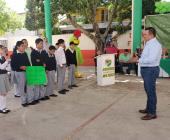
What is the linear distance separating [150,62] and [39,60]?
318cm

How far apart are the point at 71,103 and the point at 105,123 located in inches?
82.1

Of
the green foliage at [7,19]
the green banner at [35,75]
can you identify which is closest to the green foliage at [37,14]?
the green foliage at [7,19]

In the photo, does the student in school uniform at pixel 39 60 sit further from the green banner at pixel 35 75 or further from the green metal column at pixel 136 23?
the green metal column at pixel 136 23

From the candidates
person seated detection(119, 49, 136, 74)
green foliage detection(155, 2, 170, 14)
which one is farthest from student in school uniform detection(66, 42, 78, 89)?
green foliage detection(155, 2, 170, 14)

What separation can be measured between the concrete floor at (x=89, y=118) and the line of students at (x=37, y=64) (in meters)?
0.29

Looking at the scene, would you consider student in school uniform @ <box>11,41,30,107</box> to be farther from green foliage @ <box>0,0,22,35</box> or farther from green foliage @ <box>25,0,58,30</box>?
green foliage @ <box>0,0,22,35</box>

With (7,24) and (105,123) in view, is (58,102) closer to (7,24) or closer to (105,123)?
(105,123)

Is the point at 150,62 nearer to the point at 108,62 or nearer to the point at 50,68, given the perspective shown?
the point at 50,68

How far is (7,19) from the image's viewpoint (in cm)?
2869

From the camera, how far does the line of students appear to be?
7.90 m

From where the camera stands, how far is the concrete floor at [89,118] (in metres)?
5.84

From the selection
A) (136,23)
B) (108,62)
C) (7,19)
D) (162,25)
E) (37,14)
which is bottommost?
(108,62)

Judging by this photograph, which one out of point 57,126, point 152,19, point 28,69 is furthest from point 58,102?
point 152,19

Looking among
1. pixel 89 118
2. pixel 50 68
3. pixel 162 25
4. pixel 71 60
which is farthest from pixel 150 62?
pixel 162 25
